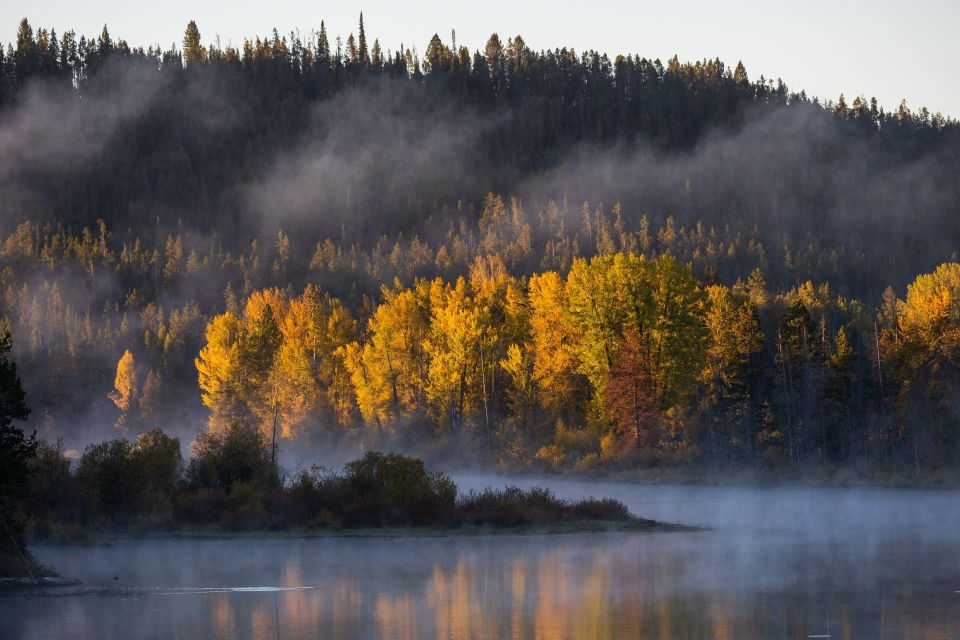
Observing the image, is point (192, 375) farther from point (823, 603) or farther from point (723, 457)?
point (823, 603)

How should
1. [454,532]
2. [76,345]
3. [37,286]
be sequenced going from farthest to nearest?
1. [37,286]
2. [76,345]
3. [454,532]

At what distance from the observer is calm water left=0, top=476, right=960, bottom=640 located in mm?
21281

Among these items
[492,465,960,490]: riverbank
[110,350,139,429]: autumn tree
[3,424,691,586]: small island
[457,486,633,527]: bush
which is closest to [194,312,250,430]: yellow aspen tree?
[492,465,960,490]: riverbank

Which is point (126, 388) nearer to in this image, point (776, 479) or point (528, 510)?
point (776, 479)

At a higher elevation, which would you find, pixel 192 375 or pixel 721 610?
pixel 192 375

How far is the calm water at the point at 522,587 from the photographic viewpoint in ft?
69.8

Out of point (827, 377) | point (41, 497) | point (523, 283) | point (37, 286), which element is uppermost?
point (37, 286)

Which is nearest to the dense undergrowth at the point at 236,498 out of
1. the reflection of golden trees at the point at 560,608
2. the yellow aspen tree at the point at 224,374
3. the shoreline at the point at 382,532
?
the shoreline at the point at 382,532

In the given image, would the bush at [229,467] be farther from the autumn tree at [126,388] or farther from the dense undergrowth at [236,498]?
the autumn tree at [126,388]

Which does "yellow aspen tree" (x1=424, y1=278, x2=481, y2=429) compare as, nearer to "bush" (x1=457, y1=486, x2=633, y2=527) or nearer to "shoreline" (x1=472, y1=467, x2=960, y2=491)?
"shoreline" (x1=472, y1=467, x2=960, y2=491)

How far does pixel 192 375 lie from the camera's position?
474ft

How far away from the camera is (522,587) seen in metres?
26.3

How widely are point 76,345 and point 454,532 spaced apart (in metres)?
133

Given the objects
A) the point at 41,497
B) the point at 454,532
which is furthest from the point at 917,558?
the point at 41,497
